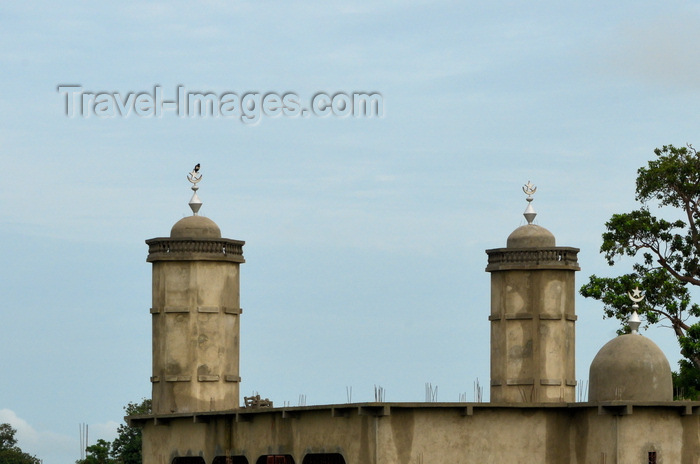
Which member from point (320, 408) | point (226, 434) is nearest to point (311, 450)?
point (320, 408)

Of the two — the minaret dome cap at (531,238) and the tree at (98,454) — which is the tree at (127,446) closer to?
the tree at (98,454)

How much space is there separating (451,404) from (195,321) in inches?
506

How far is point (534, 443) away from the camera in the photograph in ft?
131

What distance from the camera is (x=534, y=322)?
164 feet

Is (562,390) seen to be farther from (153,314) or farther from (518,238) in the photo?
(153,314)

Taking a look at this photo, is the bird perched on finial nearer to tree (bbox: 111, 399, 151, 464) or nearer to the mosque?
the mosque

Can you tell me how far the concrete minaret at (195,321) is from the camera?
49125 mm

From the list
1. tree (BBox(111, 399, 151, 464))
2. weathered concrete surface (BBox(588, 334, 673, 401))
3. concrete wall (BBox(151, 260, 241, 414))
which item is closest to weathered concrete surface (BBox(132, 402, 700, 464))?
weathered concrete surface (BBox(588, 334, 673, 401))

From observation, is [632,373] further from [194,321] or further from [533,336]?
[194,321]

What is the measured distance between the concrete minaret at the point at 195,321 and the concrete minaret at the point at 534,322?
868 centimetres

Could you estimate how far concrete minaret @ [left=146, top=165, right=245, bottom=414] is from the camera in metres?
49.1

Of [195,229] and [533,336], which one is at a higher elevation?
[195,229]

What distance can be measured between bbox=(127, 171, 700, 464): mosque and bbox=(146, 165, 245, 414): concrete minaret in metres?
0.03

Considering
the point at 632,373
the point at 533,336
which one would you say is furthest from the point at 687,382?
the point at 632,373
